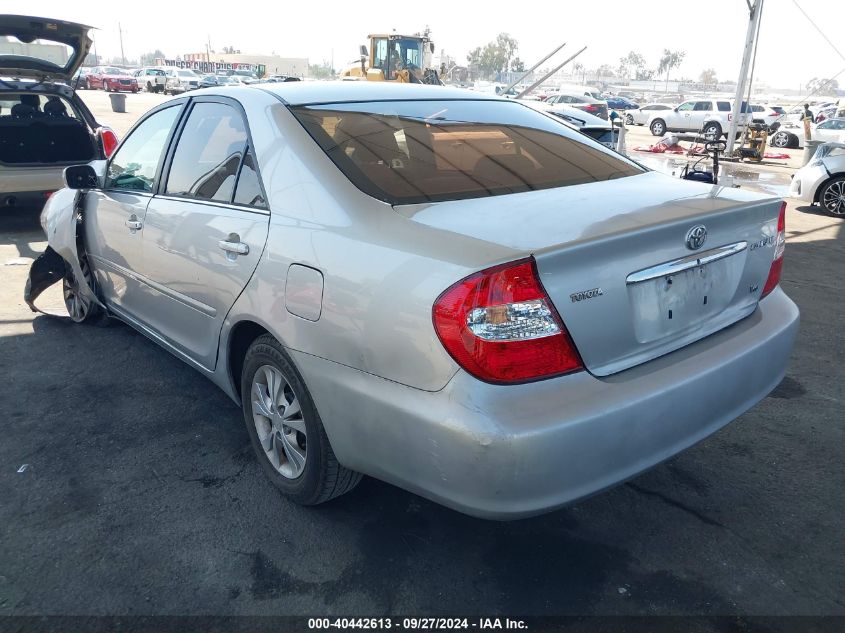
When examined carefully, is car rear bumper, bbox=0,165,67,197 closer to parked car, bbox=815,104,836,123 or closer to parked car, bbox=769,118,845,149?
parked car, bbox=769,118,845,149

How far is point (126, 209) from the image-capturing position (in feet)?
12.5

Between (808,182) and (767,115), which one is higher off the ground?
(767,115)

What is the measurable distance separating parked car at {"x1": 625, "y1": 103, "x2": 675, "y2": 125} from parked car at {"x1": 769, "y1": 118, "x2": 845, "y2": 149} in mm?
5213

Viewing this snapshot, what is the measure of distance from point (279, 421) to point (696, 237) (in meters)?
1.73

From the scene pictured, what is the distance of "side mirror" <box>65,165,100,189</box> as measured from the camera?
4.16 metres

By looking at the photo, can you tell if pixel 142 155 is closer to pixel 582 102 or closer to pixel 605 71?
pixel 582 102

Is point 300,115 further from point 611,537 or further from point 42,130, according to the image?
point 42,130

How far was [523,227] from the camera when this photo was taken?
213cm

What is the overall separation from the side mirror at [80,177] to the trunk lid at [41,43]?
3.60 m

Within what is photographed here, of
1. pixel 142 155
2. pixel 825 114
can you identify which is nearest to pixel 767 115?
pixel 825 114

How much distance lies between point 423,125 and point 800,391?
107 inches

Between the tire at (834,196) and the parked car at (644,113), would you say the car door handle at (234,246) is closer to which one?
the tire at (834,196)

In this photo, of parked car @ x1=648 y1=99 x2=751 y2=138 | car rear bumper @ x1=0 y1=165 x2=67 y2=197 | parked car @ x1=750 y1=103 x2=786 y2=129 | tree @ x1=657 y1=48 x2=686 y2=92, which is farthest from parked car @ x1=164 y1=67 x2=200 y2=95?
tree @ x1=657 y1=48 x2=686 y2=92

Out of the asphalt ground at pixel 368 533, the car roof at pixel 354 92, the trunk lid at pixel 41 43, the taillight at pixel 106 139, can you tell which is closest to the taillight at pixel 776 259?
the asphalt ground at pixel 368 533
